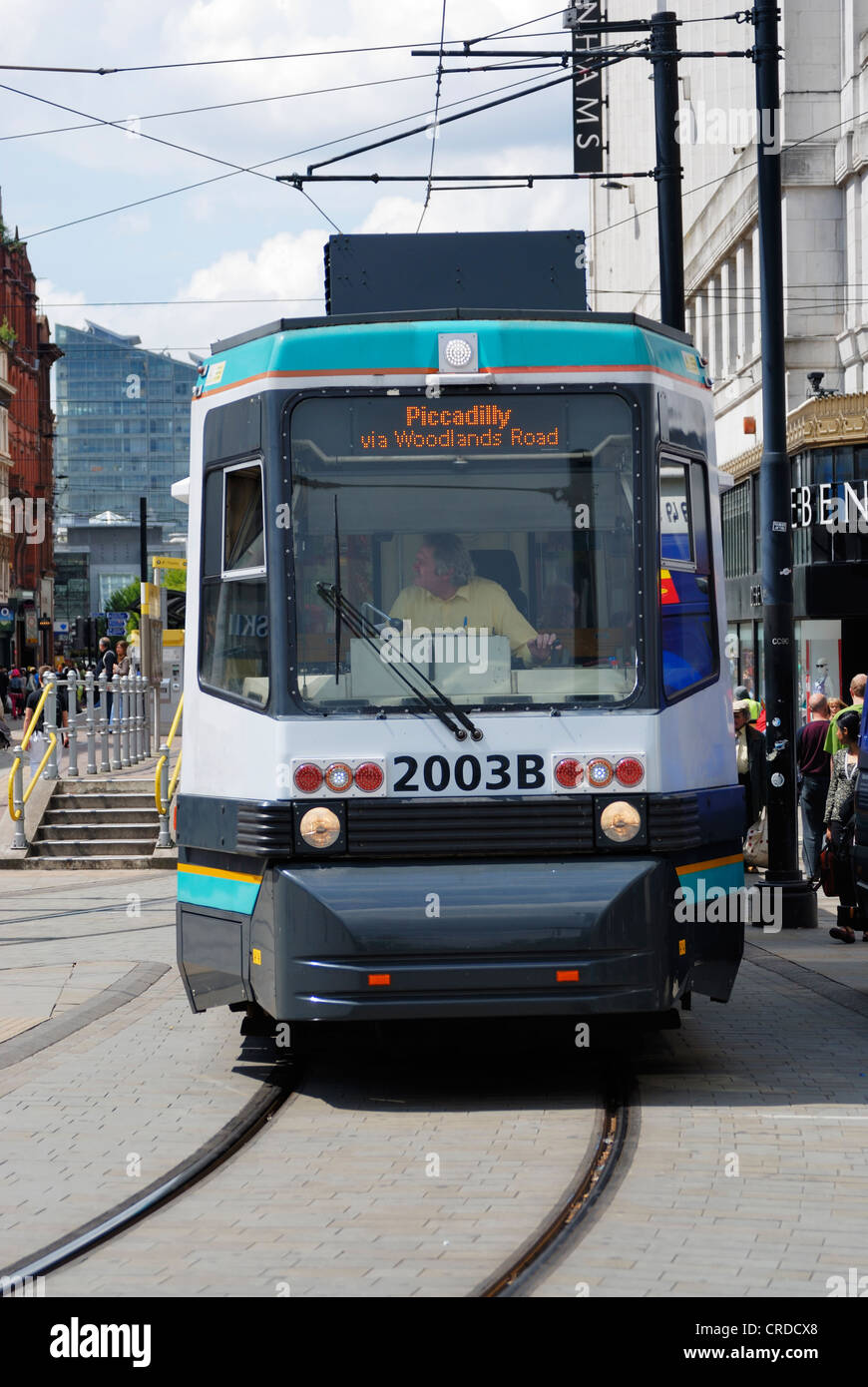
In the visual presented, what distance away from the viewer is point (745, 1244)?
555 centimetres

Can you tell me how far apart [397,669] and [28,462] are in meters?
90.6

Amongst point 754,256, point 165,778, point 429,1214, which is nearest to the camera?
point 429,1214

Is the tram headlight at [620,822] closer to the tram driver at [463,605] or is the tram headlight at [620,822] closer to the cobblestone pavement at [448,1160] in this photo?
the tram driver at [463,605]

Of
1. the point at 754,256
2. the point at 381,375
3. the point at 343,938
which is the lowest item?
the point at 343,938

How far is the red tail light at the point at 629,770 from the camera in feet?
25.1

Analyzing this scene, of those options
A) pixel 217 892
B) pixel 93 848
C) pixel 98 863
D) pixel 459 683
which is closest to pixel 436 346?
pixel 459 683

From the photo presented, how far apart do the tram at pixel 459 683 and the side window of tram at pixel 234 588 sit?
2 centimetres

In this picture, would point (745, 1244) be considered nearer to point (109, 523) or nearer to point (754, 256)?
point (754, 256)

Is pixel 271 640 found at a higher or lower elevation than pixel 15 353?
lower

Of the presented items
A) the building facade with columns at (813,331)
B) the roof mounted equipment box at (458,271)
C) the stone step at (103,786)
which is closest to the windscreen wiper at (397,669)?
the roof mounted equipment box at (458,271)

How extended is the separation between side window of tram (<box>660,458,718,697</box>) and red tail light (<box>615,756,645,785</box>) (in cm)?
37

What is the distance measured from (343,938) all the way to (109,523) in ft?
444

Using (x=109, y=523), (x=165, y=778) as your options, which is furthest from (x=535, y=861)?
(x=109, y=523)

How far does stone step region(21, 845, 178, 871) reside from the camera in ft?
64.1
